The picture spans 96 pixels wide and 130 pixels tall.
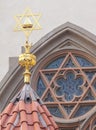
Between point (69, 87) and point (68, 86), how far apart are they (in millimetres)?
16

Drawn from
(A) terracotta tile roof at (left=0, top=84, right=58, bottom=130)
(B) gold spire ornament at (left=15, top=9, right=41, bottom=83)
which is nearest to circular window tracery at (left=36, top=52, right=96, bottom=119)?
(B) gold spire ornament at (left=15, top=9, right=41, bottom=83)

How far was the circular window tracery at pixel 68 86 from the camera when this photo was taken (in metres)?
11.5

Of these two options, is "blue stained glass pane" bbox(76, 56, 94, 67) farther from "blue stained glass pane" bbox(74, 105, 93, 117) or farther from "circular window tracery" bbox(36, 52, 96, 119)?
"blue stained glass pane" bbox(74, 105, 93, 117)

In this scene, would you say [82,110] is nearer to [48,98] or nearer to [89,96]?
[89,96]

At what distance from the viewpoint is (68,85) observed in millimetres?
11672

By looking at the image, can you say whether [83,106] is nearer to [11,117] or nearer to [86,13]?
[86,13]

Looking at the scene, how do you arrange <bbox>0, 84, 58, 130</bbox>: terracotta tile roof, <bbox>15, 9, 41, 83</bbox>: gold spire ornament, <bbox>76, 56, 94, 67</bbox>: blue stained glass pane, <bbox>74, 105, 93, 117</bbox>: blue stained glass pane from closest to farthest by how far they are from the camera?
1. <bbox>0, 84, 58, 130</bbox>: terracotta tile roof
2. <bbox>15, 9, 41, 83</bbox>: gold spire ornament
3. <bbox>74, 105, 93, 117</bbox>: blue stained glass pane
4. <bbox>76, 56, 94, 67</bbox>: blue stained glass pane

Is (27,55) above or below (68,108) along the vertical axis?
below

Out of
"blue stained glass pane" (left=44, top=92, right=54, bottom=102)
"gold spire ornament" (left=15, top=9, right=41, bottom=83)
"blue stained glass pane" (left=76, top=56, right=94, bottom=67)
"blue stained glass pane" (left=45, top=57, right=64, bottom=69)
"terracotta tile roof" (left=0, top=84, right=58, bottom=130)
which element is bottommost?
"terracotta tile roof" (left=0, top=84, right=58, bottom=130)

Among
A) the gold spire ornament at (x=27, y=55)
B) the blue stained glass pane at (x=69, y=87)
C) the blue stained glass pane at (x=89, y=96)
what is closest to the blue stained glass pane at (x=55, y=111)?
the blue stained glass pane at (x=69, y=87)

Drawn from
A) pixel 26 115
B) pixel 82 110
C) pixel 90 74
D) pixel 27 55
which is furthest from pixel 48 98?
pixel 26 115

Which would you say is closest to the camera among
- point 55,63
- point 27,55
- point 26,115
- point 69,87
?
point 26,115

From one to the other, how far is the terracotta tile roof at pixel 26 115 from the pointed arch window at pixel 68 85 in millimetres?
1712

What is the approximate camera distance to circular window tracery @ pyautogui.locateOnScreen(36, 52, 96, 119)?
1153 cm
